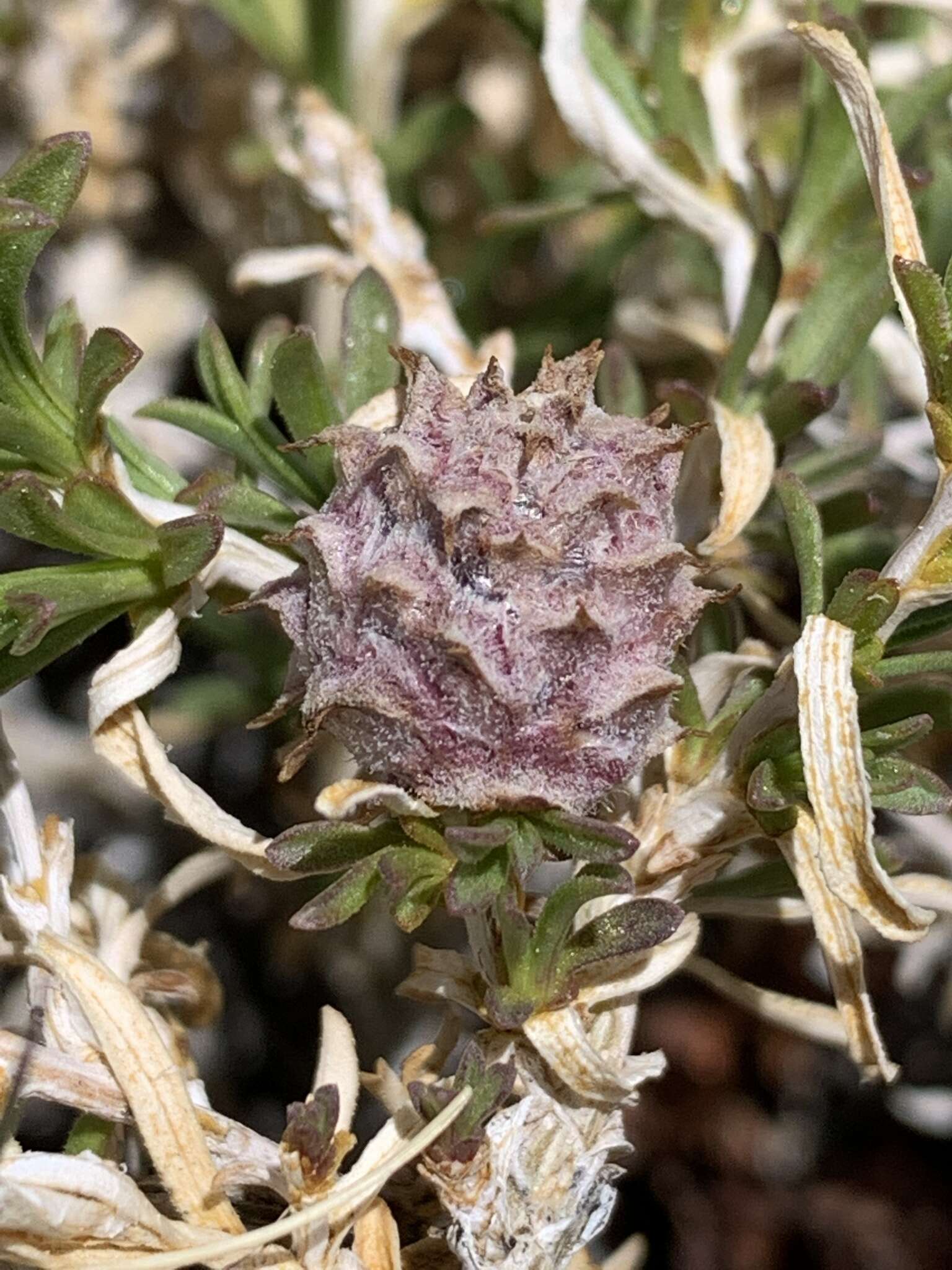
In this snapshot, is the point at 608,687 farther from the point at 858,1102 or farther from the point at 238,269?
the point at 858,1102

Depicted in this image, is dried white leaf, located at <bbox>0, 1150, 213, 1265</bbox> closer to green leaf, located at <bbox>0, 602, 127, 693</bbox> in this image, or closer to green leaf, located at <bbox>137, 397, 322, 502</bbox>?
green leaf, located at <bbox>0, 602, 127, 693</bbox>

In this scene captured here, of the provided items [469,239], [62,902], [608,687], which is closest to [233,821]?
[62,902]

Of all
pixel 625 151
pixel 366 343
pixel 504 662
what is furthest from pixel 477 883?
pixel 625 151

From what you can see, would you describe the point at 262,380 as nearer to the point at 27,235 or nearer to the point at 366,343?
the point at 366,343

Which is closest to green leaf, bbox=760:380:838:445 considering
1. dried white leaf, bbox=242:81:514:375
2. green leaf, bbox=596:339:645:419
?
green leaf, bbox=596:339:645:419

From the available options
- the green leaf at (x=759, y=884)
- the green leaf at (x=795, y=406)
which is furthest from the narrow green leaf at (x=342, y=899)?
the green leaf at (x=795, y=406)

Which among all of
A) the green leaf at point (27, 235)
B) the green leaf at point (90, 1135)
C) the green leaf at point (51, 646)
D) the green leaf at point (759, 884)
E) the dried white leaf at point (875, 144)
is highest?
the green leaf at point (27, 235)

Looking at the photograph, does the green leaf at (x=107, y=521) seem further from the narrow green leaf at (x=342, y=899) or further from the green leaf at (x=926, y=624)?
the green leaf at (x=926, y=624)
